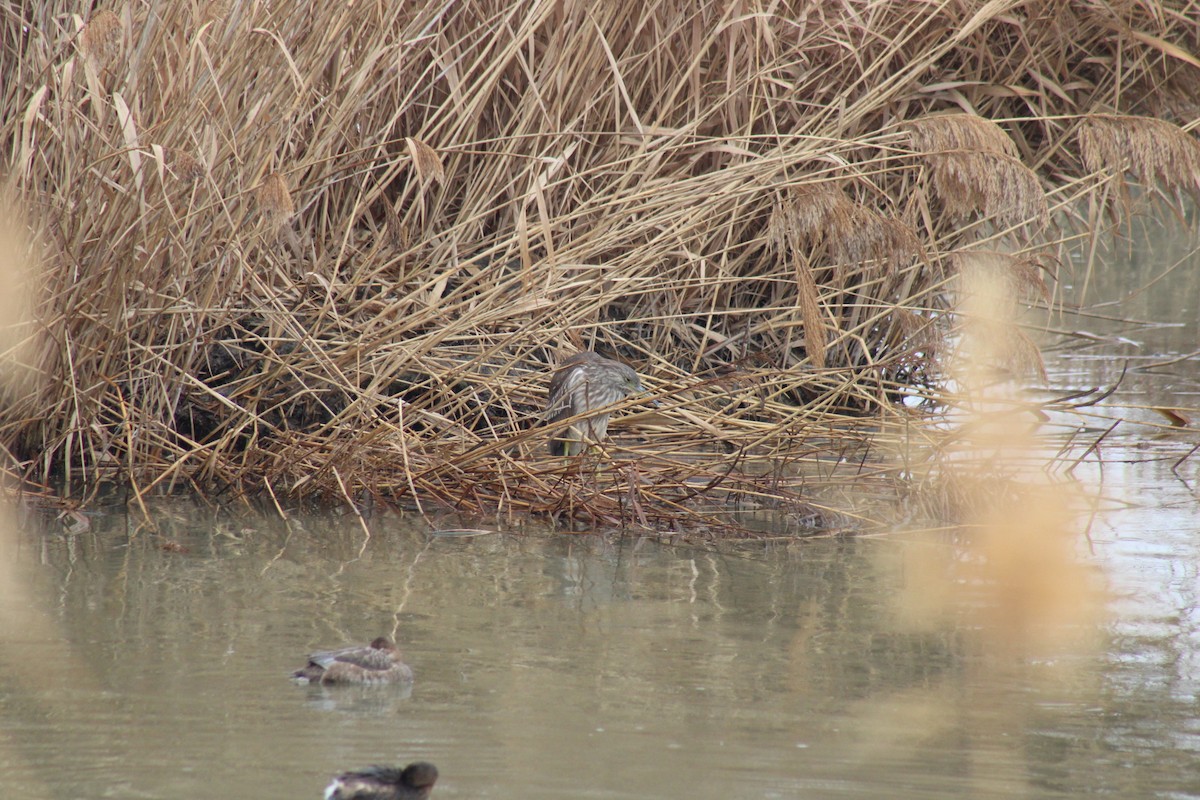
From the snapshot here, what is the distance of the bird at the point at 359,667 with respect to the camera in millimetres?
3211

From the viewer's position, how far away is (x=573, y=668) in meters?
3.46

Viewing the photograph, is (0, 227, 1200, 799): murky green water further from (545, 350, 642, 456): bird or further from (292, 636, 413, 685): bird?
(545, 350, 642, 456): bird

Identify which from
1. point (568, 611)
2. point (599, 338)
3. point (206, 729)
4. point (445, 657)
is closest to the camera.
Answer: point (206, 729)

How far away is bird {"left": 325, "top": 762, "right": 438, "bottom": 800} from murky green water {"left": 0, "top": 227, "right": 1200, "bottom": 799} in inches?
4.1

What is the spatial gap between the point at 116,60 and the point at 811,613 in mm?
2692

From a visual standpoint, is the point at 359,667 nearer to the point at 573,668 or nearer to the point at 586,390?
the point at 573,668

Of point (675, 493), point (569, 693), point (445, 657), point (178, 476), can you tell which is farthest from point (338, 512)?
point (569, 693)

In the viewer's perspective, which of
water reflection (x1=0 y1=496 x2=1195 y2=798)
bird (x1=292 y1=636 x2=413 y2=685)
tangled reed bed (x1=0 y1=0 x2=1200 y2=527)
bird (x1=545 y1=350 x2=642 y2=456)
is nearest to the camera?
water reflection (x1=0 y1=496 x2=1195 y2=798)

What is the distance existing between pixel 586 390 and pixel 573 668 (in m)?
1.63

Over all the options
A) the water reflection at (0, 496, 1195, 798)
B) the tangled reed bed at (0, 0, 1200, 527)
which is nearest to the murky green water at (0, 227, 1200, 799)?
the water reflection at (0, 496, 1195, 798)

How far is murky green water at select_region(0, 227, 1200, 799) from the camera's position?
283 centimetres

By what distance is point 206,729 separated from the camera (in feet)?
9.75

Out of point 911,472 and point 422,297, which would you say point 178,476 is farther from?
point 911,472

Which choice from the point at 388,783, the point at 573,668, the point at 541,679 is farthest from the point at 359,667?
the point at 388,783
